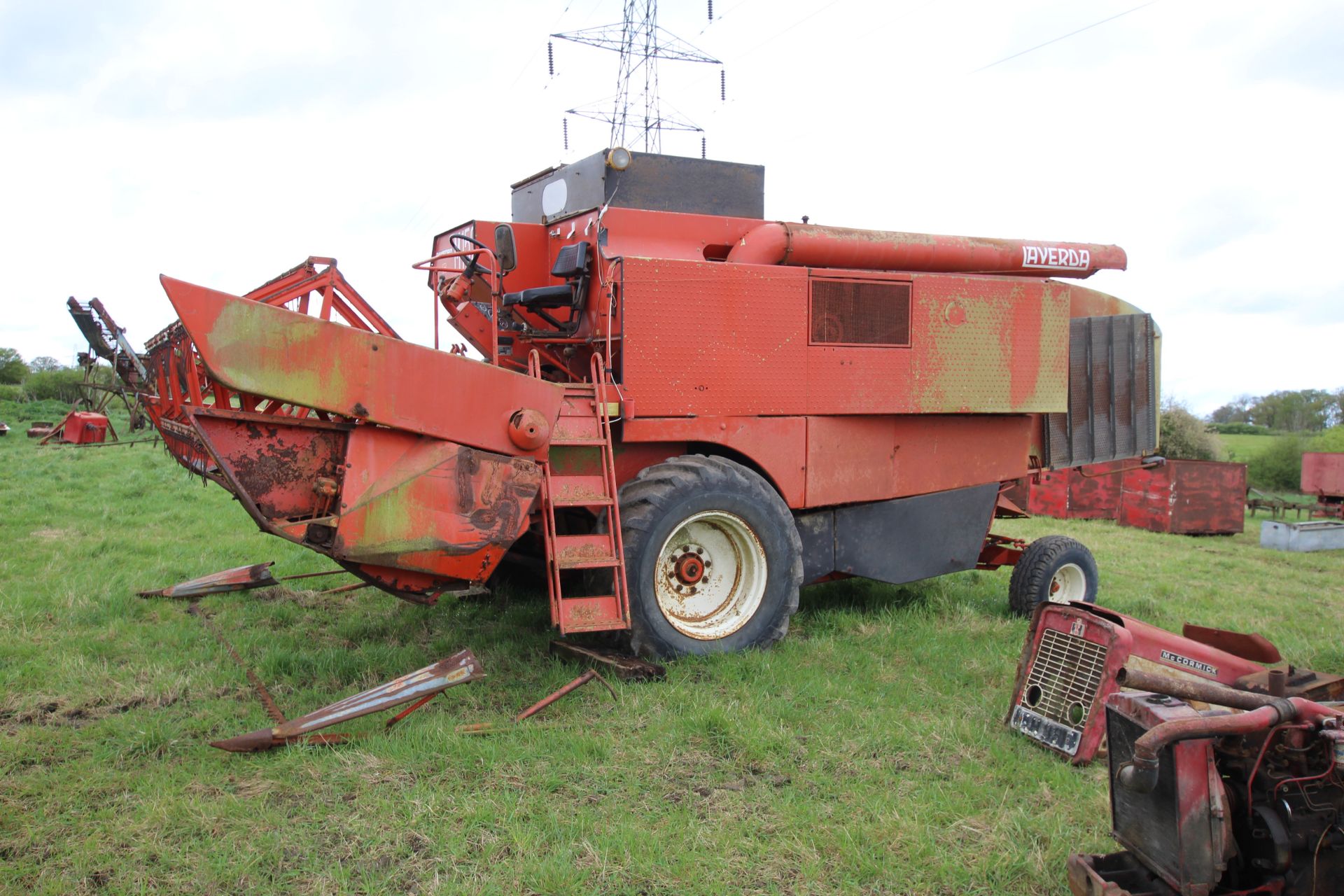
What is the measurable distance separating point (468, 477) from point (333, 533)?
72cm

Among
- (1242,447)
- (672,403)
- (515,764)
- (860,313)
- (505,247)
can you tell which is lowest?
(515,764)

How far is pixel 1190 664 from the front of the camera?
4.27 meters

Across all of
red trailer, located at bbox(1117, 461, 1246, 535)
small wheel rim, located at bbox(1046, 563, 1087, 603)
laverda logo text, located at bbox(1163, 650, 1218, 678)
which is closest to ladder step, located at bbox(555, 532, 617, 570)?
laverda logo text, located at bbox(1163, 650, 1218, 678)

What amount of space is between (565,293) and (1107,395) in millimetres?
4586

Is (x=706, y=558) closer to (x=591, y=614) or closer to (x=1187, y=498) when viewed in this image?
(x=591, y=614)

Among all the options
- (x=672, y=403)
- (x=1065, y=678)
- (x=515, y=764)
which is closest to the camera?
(x=515, y=764)

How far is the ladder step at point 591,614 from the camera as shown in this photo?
4922mm

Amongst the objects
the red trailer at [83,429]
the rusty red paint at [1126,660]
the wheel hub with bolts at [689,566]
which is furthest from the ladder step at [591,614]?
the red trailer at [83,429]

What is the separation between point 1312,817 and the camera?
277 cm

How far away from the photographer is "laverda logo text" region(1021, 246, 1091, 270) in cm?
705

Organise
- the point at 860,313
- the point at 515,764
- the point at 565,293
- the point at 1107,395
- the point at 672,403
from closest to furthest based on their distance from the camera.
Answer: the point at 515,764
the point at 672,403
the point at 565,293
the point at 860,313
the point at 1107,395

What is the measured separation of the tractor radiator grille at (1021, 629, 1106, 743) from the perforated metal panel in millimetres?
3130

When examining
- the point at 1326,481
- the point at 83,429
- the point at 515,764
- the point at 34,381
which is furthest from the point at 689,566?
the point at 34,381

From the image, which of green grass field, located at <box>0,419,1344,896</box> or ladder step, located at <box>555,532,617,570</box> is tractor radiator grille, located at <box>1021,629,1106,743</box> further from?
ladder step, located at <box>555,532,617,570</box>
